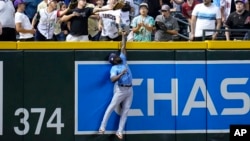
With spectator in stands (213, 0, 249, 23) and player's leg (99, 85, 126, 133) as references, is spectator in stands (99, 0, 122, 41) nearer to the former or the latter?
player's leg (99, 85, 126, 133)

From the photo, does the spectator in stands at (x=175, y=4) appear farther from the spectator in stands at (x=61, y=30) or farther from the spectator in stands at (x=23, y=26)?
the spectator in stands at (x=23, y=26)

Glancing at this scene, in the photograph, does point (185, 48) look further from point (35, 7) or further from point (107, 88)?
point (35, 7)

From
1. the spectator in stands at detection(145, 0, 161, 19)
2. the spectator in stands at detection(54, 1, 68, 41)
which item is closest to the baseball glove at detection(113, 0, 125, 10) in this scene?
the spectator in stands at detection(54, 1, 68, 41)

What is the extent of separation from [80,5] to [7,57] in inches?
82.0

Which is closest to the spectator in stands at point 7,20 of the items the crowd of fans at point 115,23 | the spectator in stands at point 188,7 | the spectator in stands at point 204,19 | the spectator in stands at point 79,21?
the crowd of fans at point 115,23

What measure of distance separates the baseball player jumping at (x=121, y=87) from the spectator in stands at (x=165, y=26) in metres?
1.64

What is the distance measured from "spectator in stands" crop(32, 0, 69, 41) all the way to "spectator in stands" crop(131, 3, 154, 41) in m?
1.59

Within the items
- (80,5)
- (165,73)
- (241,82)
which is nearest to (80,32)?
(80,5)

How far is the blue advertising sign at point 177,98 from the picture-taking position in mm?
21281

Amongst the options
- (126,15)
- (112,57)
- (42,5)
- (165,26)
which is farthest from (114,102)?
(42,5)

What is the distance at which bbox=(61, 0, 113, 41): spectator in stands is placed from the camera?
22062mm

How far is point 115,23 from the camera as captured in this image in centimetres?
2278

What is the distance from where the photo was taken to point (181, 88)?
21.5m

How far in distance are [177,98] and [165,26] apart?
6.62ft
